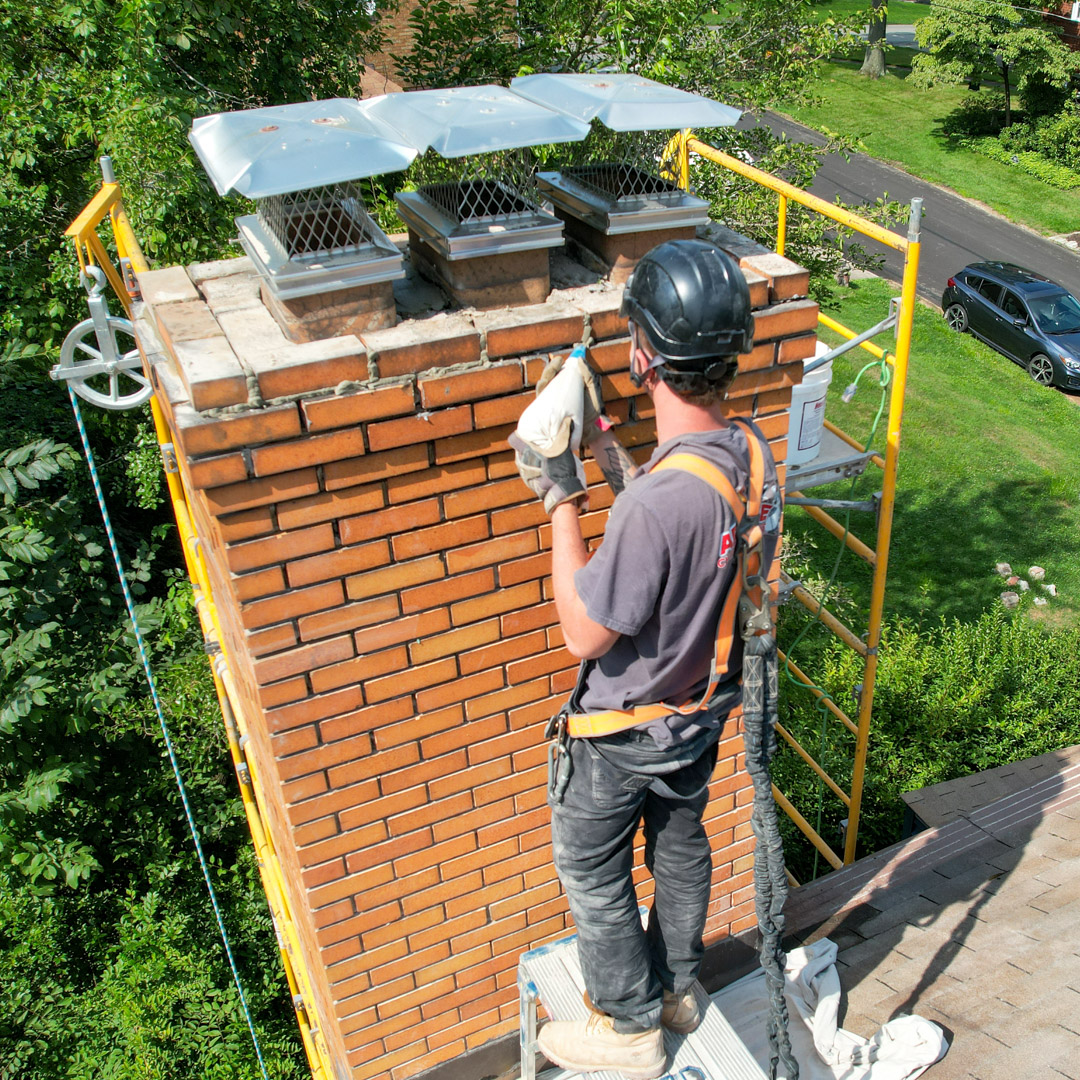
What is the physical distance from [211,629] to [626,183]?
2.61 meters

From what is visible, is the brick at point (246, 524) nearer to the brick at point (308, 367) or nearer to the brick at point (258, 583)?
the brick at point (258, 583)

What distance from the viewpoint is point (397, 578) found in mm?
2893

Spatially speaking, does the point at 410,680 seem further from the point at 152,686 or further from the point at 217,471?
the point at 152,686

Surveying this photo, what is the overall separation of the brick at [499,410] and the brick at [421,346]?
0.42 ft

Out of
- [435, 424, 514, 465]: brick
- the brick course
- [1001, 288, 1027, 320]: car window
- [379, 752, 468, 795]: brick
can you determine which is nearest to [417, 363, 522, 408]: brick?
the brick course

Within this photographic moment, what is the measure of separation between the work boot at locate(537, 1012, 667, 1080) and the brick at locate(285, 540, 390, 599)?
1.56 metres

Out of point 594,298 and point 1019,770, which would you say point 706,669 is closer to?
point 594,298

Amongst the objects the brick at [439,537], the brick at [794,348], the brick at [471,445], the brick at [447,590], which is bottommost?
the brick at [447,590]

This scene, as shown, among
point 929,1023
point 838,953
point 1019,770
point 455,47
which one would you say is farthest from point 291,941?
point 455,47

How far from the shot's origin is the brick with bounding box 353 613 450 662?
9.57ft

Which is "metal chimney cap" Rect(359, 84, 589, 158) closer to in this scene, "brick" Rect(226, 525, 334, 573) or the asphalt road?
"brick" Rect(226, 525, 334, 573)

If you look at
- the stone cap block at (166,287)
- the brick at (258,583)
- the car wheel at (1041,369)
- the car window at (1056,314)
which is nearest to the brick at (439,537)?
the brick at (258,583)

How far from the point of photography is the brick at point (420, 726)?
121 inches

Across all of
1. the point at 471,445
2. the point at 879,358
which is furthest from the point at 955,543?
the point at 471,445
